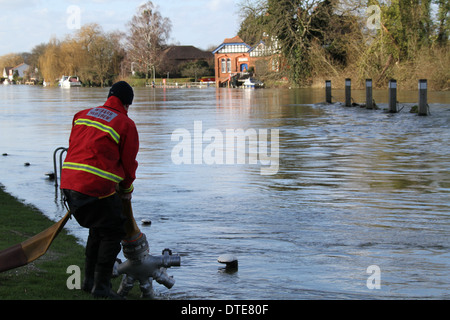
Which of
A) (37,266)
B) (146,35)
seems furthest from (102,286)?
(146,35)

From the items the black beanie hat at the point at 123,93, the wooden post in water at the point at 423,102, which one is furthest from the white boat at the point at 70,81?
the black beanie hat at the point at 123,93

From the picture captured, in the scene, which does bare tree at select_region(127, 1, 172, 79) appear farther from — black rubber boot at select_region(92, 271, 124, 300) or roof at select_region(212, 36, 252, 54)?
black rubber boot at select_region(92, 271, 124, 300)

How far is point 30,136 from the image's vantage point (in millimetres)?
21219

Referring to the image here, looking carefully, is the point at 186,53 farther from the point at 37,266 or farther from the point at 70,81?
the point at 37,266

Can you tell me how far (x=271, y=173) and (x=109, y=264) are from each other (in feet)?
25.0

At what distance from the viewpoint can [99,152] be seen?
5055 mm

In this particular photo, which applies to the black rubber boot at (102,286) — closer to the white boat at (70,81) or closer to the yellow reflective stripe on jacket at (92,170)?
the yellow reflective stripe on jacket at (92,170)

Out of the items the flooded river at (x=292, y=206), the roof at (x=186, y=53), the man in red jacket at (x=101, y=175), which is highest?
the roof at (x=186, y=53)

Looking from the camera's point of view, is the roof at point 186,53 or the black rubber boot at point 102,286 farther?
the roof at point 186,53

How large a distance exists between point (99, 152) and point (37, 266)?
1.58m

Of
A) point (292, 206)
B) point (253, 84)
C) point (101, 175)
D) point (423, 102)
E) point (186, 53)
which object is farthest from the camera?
point (186, 53)

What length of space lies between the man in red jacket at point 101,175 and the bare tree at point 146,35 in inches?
4132

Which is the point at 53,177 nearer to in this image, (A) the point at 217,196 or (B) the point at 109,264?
(A) the point at 217,196

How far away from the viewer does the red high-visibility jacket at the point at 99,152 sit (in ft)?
16.6
